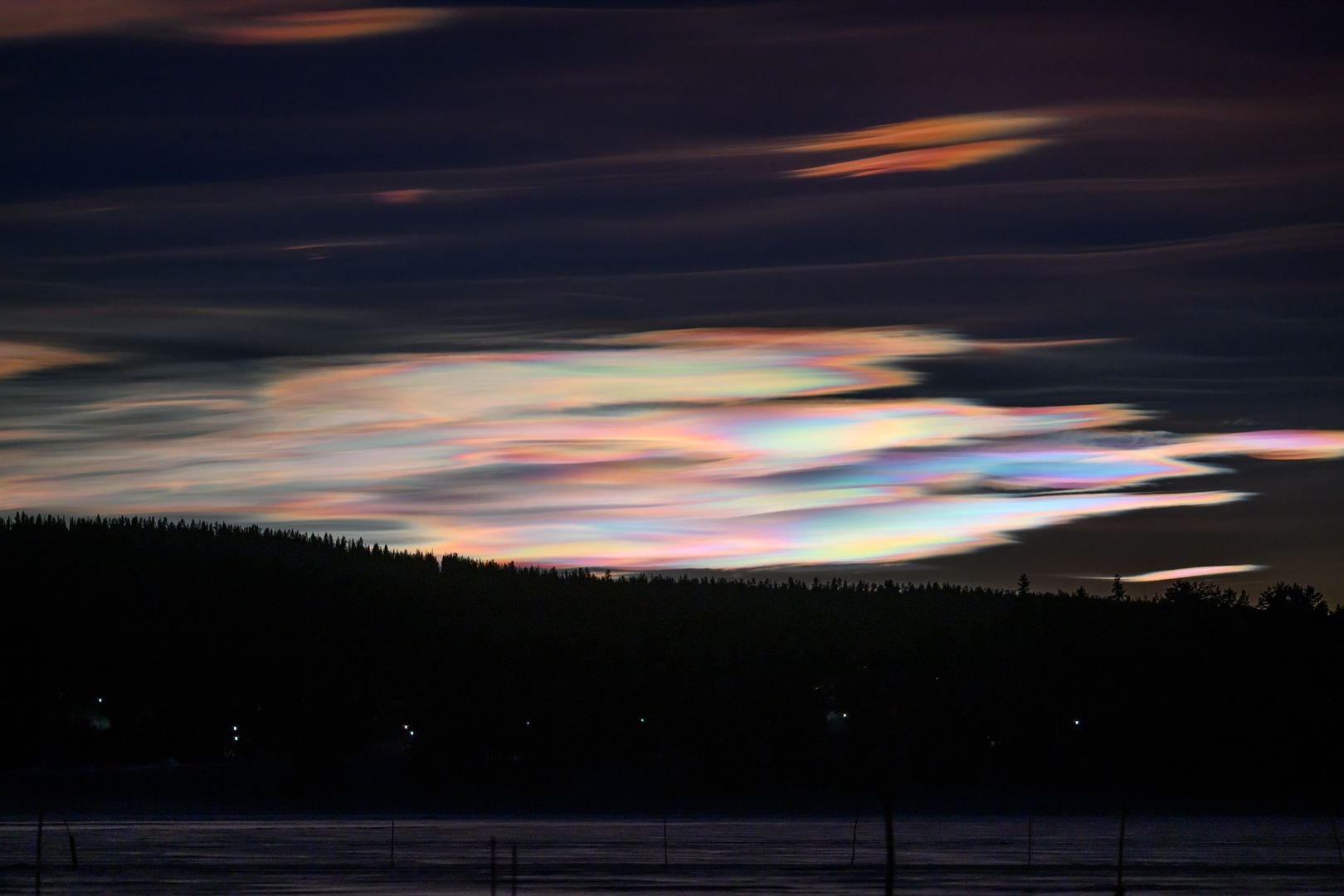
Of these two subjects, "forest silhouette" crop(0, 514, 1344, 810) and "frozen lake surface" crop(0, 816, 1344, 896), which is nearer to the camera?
"frozen lake surface" crop(0, 816, 1344, 896)

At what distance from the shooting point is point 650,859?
65.4m

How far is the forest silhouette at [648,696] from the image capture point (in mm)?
155625

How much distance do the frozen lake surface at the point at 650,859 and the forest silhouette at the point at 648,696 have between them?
2074 inches

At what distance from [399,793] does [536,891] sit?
327 feet

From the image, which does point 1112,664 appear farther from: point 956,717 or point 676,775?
point 676,775

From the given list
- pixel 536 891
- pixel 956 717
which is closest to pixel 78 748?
pixel 956 717

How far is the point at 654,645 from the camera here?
172m

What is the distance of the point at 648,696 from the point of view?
6398 inches

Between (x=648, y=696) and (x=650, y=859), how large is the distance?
320 ft

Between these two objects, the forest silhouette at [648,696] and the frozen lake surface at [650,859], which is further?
the forest silhouette at [648,696]

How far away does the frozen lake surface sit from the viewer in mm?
53406

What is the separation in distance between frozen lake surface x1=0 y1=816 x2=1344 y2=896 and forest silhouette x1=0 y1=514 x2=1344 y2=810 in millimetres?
52688

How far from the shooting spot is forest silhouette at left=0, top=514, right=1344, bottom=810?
15562 cm

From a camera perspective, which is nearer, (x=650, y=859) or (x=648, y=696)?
(x=650, y=859)
